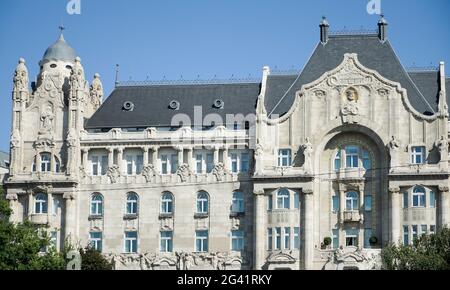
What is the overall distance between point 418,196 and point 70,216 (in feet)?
101

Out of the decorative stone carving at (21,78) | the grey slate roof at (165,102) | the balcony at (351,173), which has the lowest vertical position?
the balcony at (351,173)

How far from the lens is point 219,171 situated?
10331 centimetres

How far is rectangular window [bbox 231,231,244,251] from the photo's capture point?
102 metres

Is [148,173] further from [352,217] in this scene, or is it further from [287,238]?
[352,217]

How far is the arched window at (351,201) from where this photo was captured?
333ft

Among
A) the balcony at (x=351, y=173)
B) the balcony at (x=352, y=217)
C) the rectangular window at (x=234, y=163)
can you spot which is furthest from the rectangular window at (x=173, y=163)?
the balcony at (x=352, y=217)

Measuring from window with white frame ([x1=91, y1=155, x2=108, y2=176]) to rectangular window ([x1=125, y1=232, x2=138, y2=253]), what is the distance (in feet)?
21.7

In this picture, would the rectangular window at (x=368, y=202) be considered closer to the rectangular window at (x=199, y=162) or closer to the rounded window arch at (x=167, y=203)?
the rectangular window at (x=199, y=162)

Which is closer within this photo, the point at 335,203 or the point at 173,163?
the point at 335,203

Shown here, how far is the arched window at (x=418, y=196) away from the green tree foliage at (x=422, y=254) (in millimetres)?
7600

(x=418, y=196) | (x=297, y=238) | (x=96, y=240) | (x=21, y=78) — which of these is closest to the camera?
(x=418, y=196)

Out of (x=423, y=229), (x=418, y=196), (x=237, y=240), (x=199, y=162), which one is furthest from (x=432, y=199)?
(x=199, y=162)

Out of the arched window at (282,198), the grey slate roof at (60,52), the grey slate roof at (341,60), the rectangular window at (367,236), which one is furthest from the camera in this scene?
the grey slate roof at (60,52)
